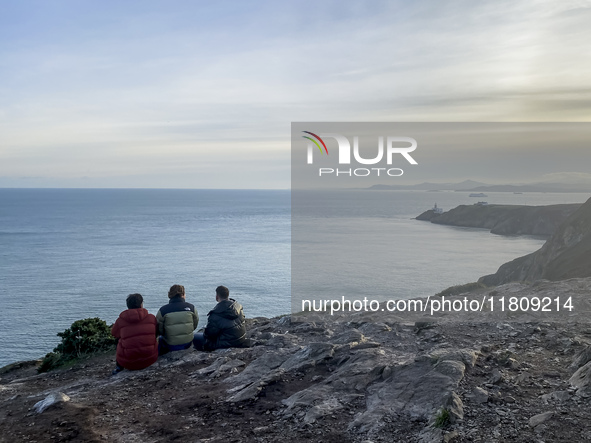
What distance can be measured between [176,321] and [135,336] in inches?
40.4

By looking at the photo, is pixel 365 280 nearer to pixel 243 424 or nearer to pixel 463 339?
pixel 463 339

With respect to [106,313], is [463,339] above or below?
above

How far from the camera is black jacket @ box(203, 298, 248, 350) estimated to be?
11.8m

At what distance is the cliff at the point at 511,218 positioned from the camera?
9600 centimetres

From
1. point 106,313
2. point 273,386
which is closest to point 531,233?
point 106,313

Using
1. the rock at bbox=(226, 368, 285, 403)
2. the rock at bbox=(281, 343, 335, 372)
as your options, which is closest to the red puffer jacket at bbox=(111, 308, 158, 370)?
the rock at bbox=(226, 368, 285, 403)

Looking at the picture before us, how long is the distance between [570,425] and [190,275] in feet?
243

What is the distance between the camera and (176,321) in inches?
456

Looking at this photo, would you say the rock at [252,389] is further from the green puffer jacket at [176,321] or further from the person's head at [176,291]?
the person's head at [176,291]

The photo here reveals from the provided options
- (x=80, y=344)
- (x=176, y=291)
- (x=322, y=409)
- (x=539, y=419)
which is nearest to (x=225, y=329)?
(x=176, y=291)

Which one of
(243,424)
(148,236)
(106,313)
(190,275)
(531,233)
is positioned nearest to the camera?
(243,424)

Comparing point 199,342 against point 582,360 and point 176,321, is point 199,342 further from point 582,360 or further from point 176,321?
point 582,360

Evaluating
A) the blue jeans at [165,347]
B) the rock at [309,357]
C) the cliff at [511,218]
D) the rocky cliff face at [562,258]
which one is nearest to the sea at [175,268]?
the cliff at [511,218]

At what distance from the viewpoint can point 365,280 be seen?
57312 mm
